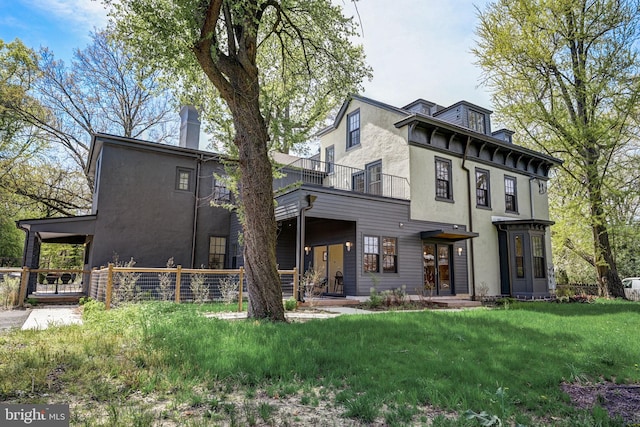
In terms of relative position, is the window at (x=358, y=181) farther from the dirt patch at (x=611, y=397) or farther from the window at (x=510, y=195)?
the dirt patch at (x=611, y=397)

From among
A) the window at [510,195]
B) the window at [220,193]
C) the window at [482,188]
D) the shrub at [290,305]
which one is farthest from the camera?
the window at [510,195]

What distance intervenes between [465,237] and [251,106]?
1071 centimetres

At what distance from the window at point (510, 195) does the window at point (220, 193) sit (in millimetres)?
12571

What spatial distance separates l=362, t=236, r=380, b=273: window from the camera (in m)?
13.3

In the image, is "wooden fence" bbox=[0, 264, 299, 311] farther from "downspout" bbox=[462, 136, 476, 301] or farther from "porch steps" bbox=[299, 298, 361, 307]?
"downspout" bbox=[462, 136, 476, 301]

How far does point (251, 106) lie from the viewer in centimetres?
739

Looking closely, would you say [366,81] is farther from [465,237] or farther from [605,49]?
[605,49]

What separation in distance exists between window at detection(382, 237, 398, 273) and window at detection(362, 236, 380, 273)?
301 mm

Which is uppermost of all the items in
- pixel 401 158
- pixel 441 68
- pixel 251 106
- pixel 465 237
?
pixel 441 68

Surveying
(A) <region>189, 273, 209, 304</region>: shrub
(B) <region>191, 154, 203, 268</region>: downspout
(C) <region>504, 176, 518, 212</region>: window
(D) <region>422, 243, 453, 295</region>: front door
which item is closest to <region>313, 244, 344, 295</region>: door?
(D) <region>422, 243, 453, 295</region>: front door

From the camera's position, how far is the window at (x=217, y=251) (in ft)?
51.9

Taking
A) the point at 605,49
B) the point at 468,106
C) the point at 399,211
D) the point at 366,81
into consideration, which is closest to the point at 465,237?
the point at 399,211

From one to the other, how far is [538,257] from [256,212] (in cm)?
1415

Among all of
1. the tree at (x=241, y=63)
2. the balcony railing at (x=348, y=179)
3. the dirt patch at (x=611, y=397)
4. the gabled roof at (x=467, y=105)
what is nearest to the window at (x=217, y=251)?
the balcony railing at (x=348, y=179)
